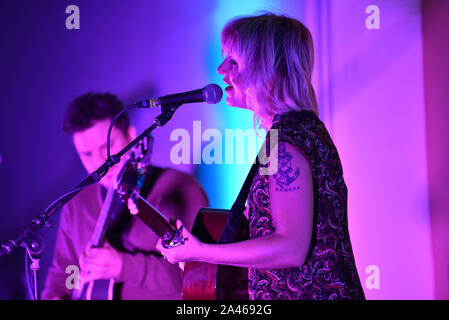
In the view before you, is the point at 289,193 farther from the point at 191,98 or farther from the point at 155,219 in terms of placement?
the point at 155,219

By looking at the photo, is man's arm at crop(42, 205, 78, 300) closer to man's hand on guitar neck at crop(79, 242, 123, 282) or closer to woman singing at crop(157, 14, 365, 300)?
man's hand on guitar neck at crop(79, 242, 123, 282)

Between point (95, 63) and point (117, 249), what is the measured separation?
1006 millimetres

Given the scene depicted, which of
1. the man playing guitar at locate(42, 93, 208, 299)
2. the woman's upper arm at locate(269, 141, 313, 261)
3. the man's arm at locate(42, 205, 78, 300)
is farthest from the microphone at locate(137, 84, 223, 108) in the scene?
the man's arm at locate(42, 205, 78, 300)

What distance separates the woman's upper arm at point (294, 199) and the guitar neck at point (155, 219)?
0.63 meters

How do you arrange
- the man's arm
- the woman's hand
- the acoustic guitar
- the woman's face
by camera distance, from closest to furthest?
the woman's hand, the woman's face, the acoustic guitar, the man's arm

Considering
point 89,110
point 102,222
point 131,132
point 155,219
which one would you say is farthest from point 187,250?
point 89,110

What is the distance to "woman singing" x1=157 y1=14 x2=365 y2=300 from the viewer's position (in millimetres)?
1094

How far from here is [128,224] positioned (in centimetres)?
212

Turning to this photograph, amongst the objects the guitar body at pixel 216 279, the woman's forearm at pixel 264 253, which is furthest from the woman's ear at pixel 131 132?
the woman's forearm at pixel 264 253

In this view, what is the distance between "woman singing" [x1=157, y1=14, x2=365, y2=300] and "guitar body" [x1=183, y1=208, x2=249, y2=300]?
0.81 feet

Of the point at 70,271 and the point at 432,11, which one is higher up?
the point at 432,11

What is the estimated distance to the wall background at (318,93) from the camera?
2.25 meters

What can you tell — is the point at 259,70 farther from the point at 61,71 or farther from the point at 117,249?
the point at 61,71
